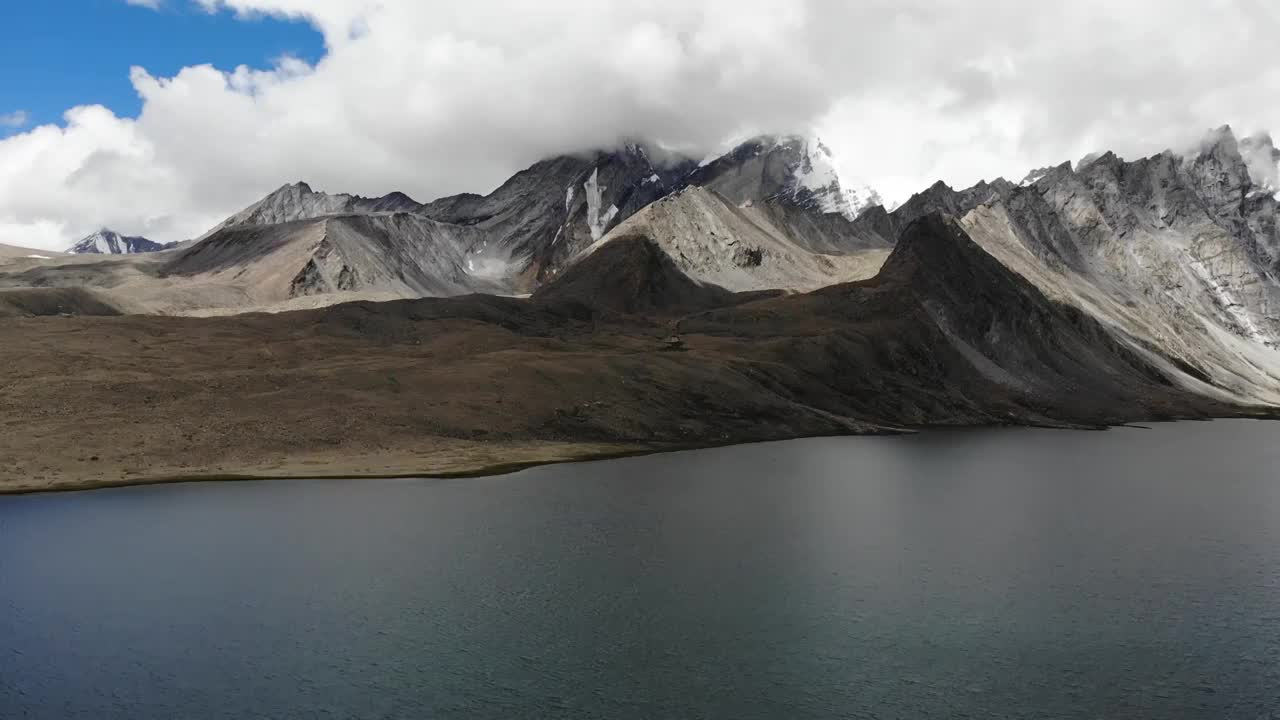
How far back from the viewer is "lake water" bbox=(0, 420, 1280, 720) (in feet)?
122

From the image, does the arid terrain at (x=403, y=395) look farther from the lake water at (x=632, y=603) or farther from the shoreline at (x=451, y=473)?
the lake water at (x=632, y=603)

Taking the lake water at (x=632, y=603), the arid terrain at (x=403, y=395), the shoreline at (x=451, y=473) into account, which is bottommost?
the lake water at (x=632, y=603)

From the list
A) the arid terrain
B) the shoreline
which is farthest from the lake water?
the arid terrain

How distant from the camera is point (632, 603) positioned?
49.2 m

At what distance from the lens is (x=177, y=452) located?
94.8 meters

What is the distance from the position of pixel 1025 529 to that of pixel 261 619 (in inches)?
2023

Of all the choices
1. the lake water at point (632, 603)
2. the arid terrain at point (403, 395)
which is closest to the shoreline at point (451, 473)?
the arid terrain at point (403, 395)

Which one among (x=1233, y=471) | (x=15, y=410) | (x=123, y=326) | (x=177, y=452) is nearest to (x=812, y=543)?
(x=177, y=452)

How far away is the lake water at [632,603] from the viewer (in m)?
37.3

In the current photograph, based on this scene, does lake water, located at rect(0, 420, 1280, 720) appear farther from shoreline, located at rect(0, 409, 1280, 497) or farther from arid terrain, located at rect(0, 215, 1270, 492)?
arid terrain, located at rect(0, 215, 1270, 492)

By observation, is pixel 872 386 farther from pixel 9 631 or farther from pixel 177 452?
pixel 9 631

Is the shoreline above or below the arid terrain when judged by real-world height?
below

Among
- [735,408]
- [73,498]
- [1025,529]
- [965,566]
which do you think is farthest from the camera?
[735,408]

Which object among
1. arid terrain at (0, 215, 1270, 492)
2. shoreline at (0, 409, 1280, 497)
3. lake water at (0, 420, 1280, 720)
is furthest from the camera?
arid terrain at (0, 215, 1270, 492)
